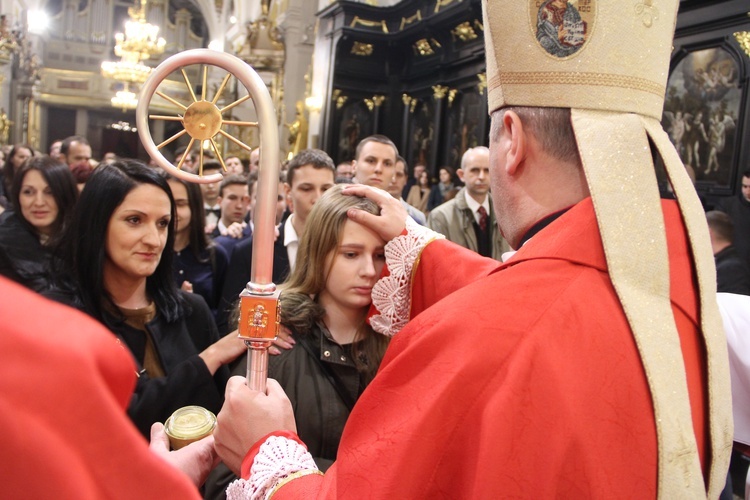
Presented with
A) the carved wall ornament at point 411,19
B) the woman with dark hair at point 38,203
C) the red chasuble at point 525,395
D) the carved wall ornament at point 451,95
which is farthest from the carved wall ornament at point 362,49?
the red chasuble at point 525,395

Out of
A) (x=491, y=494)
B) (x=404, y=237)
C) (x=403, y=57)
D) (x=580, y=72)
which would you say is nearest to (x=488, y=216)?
(x=404, y=237)

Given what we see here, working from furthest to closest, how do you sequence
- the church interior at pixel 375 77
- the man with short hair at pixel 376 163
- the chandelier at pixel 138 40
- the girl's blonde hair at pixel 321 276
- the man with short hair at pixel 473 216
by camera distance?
the chandelier at pixel 138 40 → the church interior at pixel 375 77 → the man with short hair at pixel 473 216 → the man with short hair at pixel 376 163 → the girl's blonde hair at pixel 321 276

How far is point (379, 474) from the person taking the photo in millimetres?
1063

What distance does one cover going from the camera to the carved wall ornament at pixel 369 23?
1326 centimetres

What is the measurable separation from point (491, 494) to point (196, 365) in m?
1.35

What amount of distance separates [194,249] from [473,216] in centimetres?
224

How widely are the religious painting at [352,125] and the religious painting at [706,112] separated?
7.98m

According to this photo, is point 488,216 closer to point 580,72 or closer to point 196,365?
point 196,365

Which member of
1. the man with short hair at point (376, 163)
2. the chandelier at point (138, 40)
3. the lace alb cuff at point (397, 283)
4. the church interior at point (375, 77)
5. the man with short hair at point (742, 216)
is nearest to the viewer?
the lace alb cuff at point (397, 283)

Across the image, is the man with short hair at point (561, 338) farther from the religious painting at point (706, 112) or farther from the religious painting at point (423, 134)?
the religious painting at point (423, 134)

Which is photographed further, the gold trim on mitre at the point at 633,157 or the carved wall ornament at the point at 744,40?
the carved wall ornament at the point at 744,40

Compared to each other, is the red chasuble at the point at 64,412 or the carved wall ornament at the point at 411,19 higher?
the carved wall ornament at the point at 411,19

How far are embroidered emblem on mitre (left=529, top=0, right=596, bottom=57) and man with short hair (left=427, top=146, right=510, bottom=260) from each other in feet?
12.1

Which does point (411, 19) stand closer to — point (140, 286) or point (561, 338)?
point (140, 286)
